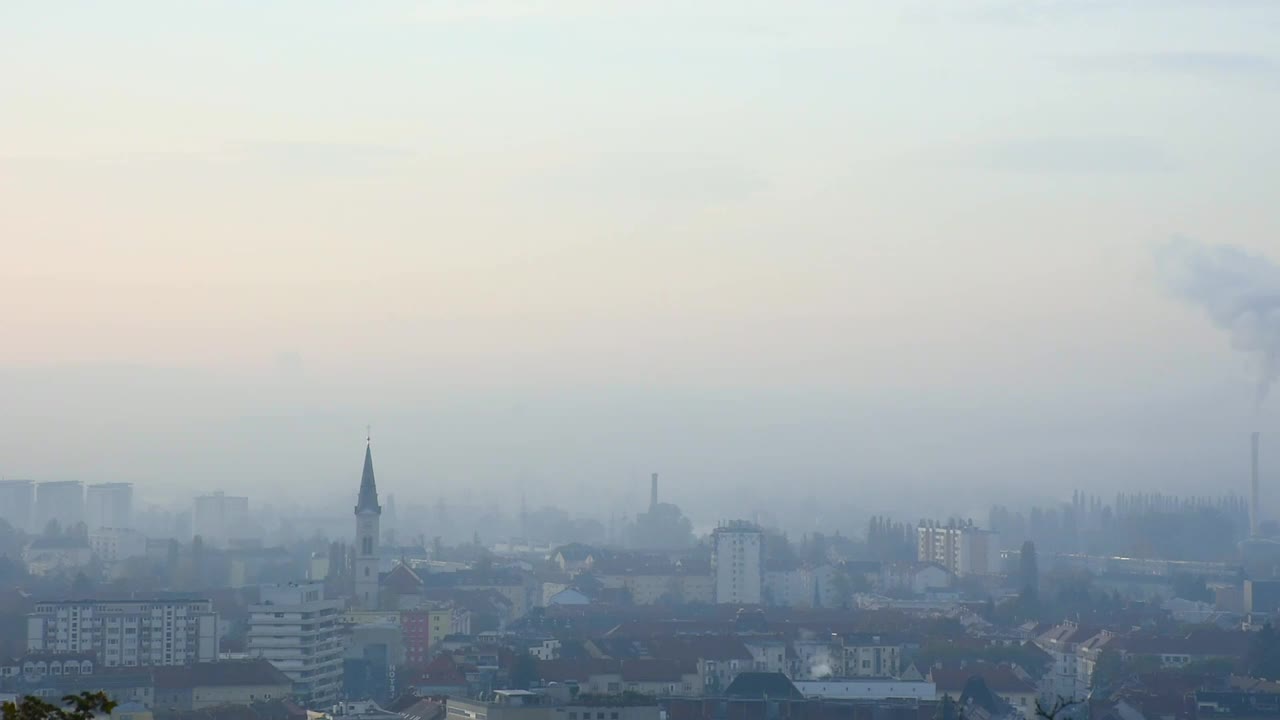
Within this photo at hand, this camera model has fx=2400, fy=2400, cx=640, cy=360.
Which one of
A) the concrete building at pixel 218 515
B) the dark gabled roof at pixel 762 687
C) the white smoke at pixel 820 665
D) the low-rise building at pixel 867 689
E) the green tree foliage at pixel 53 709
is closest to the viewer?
the green tree foliage at pixel 53 709

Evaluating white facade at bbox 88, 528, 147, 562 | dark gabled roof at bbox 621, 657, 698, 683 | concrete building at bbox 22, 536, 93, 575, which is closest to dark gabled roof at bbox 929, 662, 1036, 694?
dark gabled roof at bbox 621, 657, 698, 683

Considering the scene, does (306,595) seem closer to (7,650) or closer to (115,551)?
(7,650)

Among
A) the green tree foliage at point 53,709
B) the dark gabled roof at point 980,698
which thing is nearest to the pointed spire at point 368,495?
the dark gabled roof at point 980,698

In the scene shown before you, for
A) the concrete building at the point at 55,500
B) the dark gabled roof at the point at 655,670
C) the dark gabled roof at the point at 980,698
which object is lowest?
the dark gabled roof at the point at 980,698

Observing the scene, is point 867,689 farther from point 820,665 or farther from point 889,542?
point 889,542

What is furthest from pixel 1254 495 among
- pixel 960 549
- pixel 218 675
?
pixel 218 675

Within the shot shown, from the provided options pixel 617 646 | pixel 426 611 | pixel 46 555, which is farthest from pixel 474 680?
pixel 46 555

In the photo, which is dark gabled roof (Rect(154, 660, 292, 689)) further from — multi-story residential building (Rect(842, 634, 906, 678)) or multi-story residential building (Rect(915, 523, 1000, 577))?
multi-story residential building (Rect(915, 523, 1000, 577))

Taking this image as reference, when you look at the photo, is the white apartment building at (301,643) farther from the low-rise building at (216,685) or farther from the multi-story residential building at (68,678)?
the multi-story residential building at (68,678)
